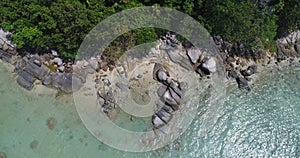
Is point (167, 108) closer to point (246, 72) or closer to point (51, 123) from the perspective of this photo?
point (246, 72)

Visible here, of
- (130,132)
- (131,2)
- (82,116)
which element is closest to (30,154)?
(82,116)

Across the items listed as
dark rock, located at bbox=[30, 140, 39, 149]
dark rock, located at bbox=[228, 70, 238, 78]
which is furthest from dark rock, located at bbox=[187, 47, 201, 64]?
dark rock, located at bbox=[30, 140, 39, 149]

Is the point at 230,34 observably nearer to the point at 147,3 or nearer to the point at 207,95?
the point at 207,95

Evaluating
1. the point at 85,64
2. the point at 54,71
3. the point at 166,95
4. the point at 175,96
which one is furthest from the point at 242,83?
the point at 54,71

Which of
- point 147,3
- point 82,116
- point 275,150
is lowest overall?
point 275,150

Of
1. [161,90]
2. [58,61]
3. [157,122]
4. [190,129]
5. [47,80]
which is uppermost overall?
[58,61]

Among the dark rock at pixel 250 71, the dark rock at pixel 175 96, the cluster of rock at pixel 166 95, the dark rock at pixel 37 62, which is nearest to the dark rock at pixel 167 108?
the cluster of rock at pixel 166 95
